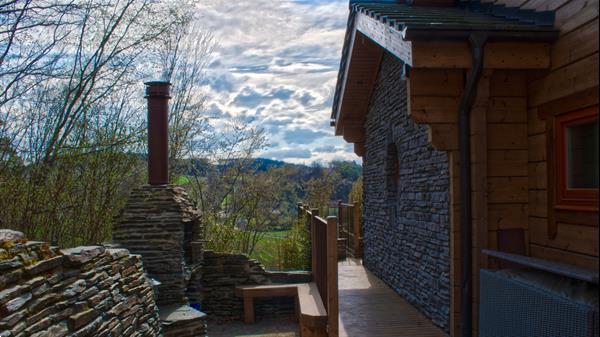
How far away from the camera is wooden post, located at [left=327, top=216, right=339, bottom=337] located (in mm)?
4984

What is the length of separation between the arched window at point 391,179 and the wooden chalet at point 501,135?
1977mm

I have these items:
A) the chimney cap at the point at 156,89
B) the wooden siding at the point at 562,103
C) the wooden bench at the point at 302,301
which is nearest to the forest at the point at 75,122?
the chimney cap at the point at 156,89

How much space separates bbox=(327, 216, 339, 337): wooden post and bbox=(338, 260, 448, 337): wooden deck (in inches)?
20.5

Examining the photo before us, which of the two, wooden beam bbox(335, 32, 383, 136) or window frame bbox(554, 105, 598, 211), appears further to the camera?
wooden beam bbox(335, 32, 383, 136)

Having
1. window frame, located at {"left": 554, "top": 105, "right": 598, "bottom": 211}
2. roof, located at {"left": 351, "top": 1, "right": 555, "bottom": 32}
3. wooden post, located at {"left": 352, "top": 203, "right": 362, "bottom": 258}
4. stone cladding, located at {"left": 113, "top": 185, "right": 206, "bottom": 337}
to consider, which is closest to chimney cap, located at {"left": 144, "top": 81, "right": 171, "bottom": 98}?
stone cladding, located at {"left": 113, "top": 185, "right": 206, "bottom": 337}

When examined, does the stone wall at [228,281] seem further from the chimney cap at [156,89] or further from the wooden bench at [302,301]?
the chimney cap at [156,89]

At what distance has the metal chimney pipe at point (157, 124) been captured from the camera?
7844 mm

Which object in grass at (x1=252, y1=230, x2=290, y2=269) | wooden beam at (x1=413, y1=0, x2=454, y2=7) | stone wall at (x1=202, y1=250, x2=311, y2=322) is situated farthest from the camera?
grass at (x1=252, y1=230, x2=290, y2=269)

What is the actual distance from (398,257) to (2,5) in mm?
5846

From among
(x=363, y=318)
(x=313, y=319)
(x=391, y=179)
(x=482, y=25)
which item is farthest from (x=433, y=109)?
(x=391, y=179)

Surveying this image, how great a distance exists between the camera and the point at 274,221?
15047 mm

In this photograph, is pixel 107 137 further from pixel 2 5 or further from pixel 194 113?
pixel 194 113

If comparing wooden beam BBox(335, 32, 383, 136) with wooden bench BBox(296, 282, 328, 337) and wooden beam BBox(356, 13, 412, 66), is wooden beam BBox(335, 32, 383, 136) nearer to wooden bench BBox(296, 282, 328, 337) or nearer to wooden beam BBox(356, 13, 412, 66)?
wooden beam BBox(356, 13, 412, 66)

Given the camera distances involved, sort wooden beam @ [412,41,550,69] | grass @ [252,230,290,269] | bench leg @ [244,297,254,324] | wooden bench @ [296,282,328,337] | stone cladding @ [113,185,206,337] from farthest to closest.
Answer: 1. grass @ [252,230,290,269]
2. bench leg @ [244,297,254,324]
3. stone cladding @ [113,185,206,337]
4. wooden bench @ [296,282,328,337]
5. wooden beam @ [412,41,550,69]
